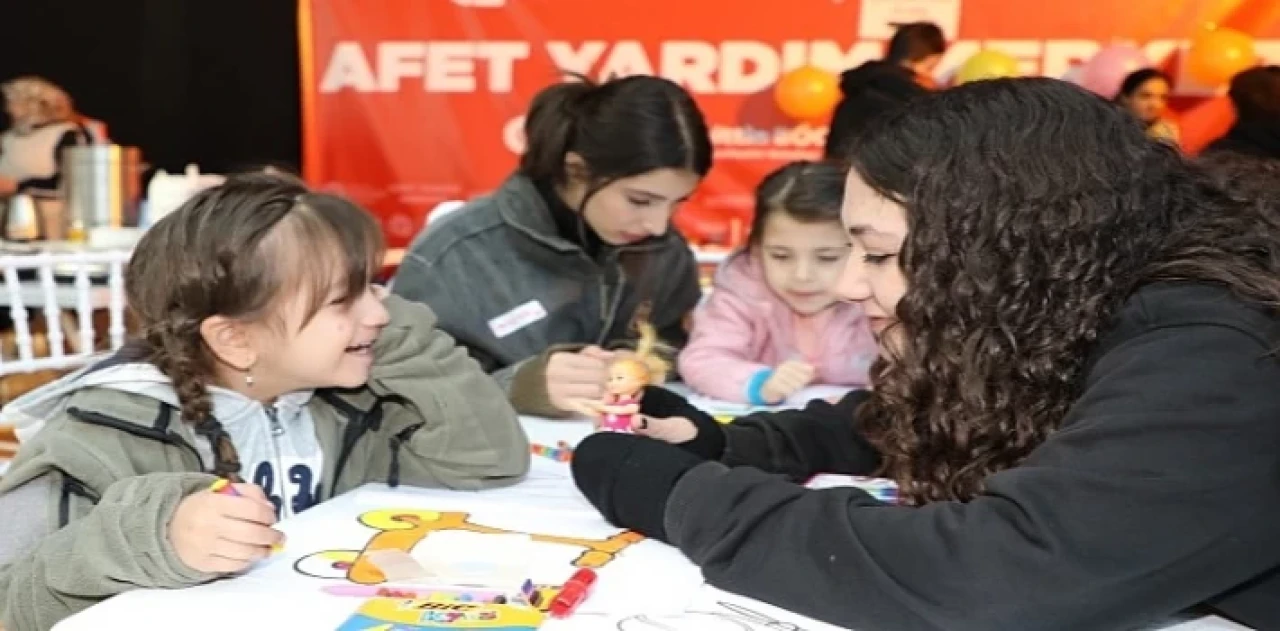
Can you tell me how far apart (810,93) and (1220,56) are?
1.54 metres

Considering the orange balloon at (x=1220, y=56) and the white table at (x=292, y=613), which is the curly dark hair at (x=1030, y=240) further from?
the orange balloon at (x=1220, y=56)

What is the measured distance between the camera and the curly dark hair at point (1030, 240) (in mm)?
1005

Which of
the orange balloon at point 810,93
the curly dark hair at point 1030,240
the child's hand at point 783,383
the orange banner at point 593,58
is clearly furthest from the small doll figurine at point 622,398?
the orange banner at point 593,58

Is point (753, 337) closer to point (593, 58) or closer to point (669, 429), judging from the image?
point (669, 429)

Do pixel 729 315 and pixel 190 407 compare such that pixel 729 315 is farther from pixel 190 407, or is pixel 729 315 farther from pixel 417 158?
pixel 417 158

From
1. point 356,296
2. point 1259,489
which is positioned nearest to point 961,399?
point 1259,489

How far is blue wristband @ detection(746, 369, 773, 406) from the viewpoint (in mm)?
2180

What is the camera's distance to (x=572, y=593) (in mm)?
1046

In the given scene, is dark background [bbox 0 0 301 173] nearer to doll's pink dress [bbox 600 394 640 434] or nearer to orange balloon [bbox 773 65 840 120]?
orange balloon [bbox 773 65 840 120]

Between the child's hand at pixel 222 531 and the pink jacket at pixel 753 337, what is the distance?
49.3 inches

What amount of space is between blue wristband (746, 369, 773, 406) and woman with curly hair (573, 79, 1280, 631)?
94cm

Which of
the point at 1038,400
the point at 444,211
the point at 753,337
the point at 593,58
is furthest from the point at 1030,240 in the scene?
the point at 593,58

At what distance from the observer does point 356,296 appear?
1.55 meters

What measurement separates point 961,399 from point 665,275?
1609 mm
